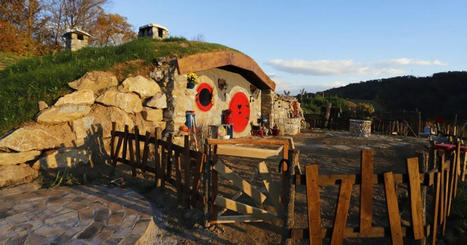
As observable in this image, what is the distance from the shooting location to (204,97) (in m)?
9.17

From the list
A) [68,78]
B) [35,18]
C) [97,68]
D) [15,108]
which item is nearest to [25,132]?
[15,108]

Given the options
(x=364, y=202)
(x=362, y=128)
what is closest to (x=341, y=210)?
(x=364, y=202)

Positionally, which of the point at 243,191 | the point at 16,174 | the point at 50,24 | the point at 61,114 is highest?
the point at 50,24

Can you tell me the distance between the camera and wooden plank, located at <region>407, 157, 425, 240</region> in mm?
2602

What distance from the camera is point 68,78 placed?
6594mm

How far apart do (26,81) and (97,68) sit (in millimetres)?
1785

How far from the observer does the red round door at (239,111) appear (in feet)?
35.0

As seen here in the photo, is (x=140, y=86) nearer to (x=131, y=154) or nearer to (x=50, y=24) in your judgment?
(x=131, y=154)

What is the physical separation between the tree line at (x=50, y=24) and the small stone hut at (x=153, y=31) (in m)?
6.40

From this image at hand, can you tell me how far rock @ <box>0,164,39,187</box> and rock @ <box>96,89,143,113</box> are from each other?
212 centimetres

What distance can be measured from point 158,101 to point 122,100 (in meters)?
0.96

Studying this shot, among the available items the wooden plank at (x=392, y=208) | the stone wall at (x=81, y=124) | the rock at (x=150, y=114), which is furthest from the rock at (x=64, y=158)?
the wooden plank at (x=392, y=208)

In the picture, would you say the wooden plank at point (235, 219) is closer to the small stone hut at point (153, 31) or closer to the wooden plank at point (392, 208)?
the wooden plank at point (392, 208)

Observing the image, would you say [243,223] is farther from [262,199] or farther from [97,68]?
[97,68]
